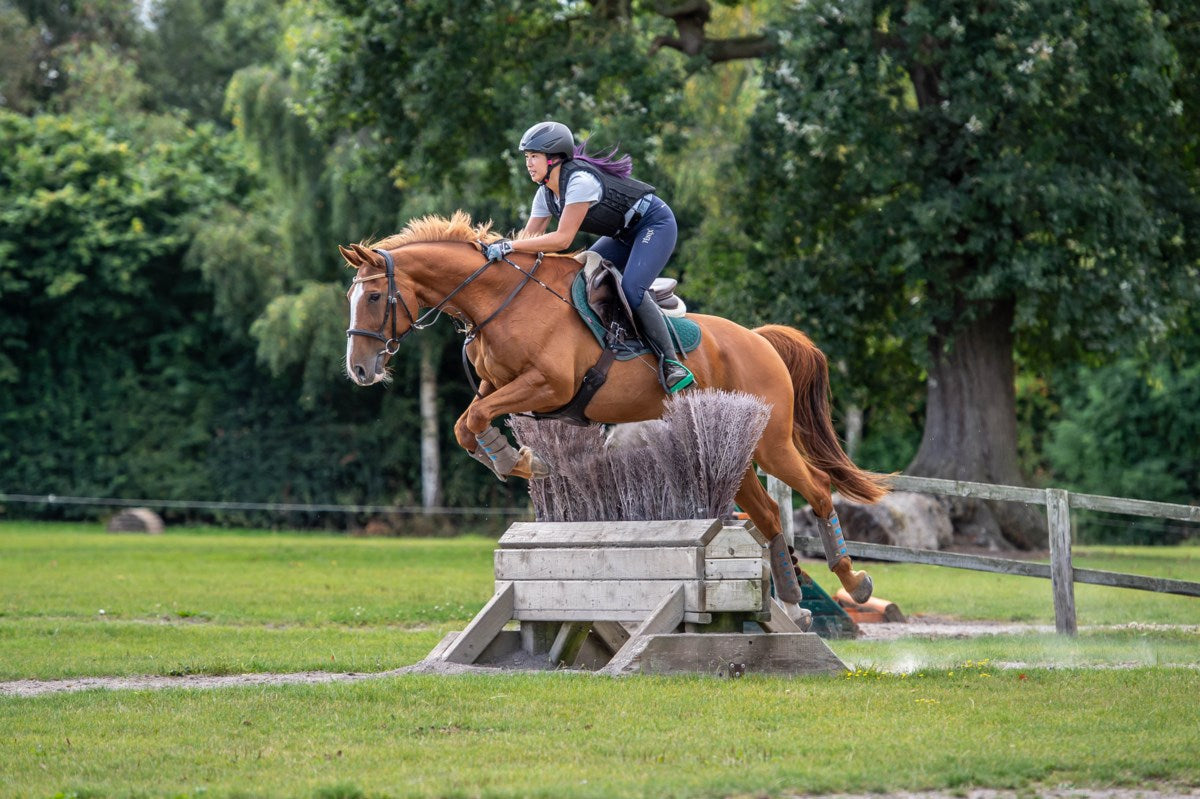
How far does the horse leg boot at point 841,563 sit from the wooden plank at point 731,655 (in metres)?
1.95

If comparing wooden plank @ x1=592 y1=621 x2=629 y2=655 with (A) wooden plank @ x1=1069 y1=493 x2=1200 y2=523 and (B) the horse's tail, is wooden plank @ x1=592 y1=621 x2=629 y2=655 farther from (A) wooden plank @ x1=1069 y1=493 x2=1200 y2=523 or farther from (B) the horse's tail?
(A) wooden plank @ x1=1069 y1=493 x2=1200 y2=523

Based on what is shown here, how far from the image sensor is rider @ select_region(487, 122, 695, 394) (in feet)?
28.4

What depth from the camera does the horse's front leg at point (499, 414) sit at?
8.37 metres

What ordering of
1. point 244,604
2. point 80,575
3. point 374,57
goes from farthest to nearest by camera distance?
point 374,57 < point 80,575 < point 244,604

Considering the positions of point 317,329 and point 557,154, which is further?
point 317,329

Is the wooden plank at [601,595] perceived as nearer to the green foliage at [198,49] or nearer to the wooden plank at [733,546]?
the wooden plank at [733,546]

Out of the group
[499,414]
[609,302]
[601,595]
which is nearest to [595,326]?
[609,302]

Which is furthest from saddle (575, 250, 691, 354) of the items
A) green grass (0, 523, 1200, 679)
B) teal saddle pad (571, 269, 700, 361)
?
green grass (0, 523, 1200, 679)

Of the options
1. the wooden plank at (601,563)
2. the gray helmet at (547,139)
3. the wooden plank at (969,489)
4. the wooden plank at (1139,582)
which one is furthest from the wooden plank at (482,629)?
the wooden plank at (1139,582)

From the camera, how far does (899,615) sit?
12.9m

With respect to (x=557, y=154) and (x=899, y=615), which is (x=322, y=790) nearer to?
(x=557, y=154)

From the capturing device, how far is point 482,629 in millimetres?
8461

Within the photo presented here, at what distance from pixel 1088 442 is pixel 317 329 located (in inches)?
692

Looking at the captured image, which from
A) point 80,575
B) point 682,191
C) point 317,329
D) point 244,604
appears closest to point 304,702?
point 244,604
